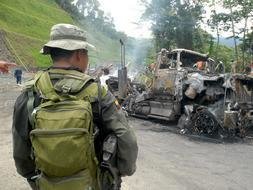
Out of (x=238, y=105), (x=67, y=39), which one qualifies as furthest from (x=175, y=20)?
(x=67, y=39)

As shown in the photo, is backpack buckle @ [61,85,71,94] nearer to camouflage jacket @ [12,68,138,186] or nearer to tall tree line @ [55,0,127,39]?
camouflage jacket @ [12,68,138,186]

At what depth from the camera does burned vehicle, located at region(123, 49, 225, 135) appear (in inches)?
437

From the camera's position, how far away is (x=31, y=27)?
180ft

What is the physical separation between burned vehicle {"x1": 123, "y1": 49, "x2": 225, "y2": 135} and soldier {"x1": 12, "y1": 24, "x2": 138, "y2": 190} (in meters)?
8.41

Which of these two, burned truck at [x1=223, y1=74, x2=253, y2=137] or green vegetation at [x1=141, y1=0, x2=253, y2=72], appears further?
green vegetation at [x1=141, y1=0, x2=253, y2=72]

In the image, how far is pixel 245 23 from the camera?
30.7 metres

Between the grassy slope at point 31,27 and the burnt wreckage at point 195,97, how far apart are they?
72.5ft

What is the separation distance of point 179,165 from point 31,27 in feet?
163

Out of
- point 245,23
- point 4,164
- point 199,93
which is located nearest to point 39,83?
point 4,164

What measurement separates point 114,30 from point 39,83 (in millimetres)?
88175

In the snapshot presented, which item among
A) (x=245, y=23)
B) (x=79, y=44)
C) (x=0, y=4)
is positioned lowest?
(x=79, y=44)

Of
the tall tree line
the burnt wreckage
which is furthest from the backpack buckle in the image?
the tall tree line

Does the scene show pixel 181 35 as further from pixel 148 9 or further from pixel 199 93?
pixel 199 93

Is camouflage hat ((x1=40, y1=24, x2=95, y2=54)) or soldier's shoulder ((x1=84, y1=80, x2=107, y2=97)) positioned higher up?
→ camouflage hat ((x1=40, y1=24, x2=95, y2=54))
